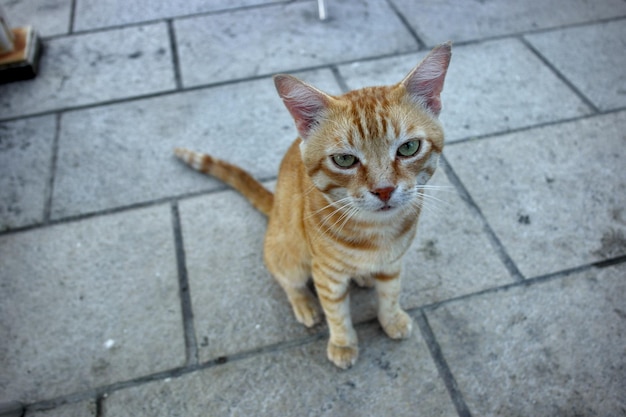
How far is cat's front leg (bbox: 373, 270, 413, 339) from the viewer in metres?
1.95

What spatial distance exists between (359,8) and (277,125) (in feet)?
5.41

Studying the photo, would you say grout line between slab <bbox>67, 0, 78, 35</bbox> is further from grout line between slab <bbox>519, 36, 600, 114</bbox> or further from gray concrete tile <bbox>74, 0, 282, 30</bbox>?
grout line between slab <bbox>519, 36, 600, 114</bbox>

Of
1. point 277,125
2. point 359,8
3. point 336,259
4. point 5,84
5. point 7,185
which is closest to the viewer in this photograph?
point 336,259

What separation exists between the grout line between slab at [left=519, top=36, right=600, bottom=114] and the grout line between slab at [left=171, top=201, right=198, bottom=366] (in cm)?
271

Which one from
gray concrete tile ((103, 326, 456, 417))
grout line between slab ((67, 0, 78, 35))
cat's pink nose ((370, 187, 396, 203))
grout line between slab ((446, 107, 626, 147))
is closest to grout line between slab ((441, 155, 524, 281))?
grout line between slab ((446, 107, 626, 147))

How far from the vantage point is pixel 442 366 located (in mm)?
2000

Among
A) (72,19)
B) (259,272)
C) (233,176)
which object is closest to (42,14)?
(72,19)

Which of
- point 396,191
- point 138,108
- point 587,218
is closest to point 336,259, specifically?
point 396,191

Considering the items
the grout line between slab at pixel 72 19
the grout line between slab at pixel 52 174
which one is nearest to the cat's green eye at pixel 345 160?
the grout line between slab at pixel 52 174

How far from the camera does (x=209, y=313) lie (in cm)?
223

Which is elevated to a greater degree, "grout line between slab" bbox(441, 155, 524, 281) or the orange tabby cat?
the orange tabby cat

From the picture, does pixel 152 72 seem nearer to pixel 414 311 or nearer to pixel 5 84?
pixel 5 84

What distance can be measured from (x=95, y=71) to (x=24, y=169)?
41.9 inches

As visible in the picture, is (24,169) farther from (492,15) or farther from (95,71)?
(492,15)
